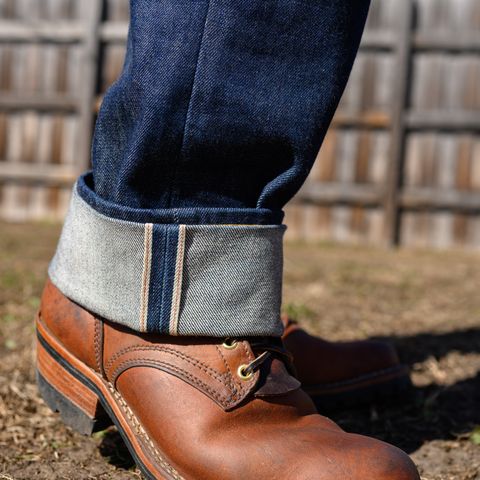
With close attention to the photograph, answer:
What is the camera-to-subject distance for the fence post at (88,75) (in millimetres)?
6016

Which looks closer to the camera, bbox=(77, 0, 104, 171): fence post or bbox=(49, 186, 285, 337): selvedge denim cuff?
bbox=(49, 186, 285, 337): selvedge denim cuff

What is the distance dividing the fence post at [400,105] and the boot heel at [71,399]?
15.8 feet

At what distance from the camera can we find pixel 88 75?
239 inches

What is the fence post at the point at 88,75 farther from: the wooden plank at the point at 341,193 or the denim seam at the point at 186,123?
the denim seam at the point at 186,123

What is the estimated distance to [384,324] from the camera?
2.45m

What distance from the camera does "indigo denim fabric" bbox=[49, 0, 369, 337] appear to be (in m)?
0.98

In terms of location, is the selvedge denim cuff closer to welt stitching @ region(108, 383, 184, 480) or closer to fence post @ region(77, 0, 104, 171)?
welt stitching @ region(108, 383, 184, 480)

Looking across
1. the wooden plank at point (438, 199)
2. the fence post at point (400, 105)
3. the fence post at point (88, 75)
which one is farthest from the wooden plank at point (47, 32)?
the wooden plank at point (438, 199)

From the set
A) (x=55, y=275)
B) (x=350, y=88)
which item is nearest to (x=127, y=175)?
(x=55, y=275)

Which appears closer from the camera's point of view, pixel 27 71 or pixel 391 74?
pixel 391 74

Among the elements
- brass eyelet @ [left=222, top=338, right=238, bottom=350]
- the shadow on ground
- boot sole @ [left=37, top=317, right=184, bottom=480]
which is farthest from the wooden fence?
brass eyelet @ [left=222, top=338, right=238, bottom=350]

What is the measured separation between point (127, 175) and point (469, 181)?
506cm

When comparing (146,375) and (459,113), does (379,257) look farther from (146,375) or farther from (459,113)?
(146,375)

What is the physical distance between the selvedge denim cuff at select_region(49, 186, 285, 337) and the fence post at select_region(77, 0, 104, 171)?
207 inches
